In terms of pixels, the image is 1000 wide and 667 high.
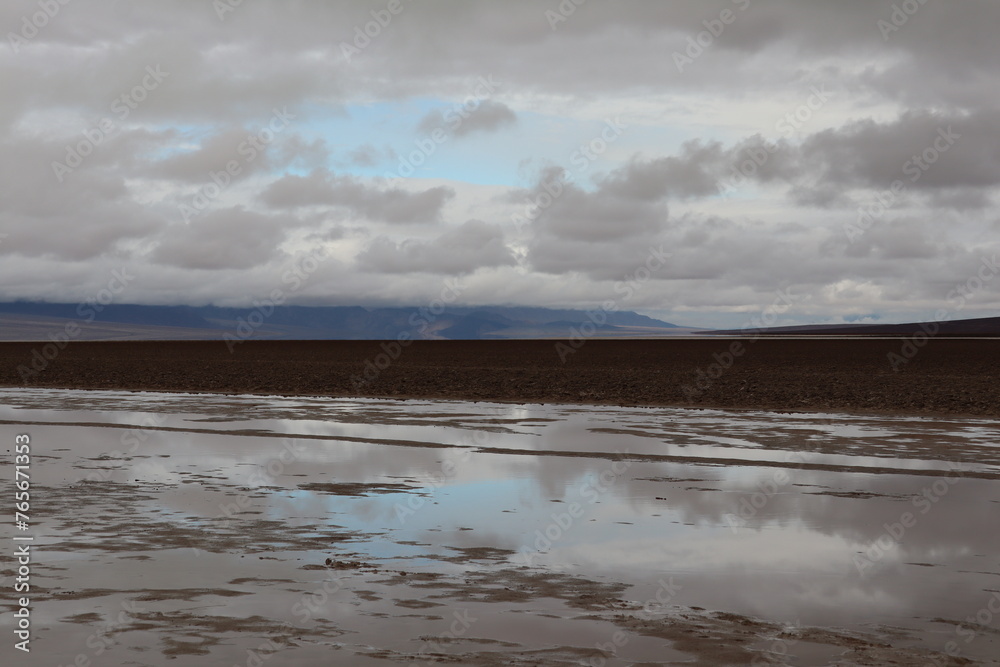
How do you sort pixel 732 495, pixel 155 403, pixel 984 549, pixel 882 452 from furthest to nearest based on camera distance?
pixel 155 403 < pixel 882 452 < pixel 732 495 < pixel 984 549

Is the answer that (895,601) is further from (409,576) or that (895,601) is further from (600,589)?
(409,576)

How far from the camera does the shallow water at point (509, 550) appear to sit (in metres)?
7.06

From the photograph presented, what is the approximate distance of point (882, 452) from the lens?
18.6 metres

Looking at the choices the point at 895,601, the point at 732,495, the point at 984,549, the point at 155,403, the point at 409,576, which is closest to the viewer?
the point at 895,601

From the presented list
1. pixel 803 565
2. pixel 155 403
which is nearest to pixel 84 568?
pixel 803 565

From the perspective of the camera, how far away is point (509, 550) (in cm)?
1009

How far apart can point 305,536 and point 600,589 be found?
11.8ft

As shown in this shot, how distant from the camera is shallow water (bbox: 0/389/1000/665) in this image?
23.2 feet

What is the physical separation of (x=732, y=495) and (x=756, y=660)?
23.6 feet

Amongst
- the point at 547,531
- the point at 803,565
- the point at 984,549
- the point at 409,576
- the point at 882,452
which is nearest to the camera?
the point at 409,576

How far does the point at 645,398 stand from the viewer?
32531 millimetres

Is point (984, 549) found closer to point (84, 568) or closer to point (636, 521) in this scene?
point (636, 521)

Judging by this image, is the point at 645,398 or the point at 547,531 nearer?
the point at 547,531

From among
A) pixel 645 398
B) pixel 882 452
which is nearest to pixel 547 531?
pixel 882 452
